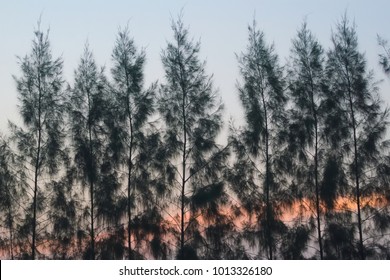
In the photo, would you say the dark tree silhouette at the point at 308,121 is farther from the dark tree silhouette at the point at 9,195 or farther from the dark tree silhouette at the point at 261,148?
the dark tree silhouette at the point at 9,195

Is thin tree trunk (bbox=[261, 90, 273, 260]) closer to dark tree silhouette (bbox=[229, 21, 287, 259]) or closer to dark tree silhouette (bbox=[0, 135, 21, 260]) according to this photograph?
dark tree silhouette (bbox=[229, 21, 287, 259])

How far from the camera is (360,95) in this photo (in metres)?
23.3

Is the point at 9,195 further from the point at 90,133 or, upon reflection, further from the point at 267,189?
the point at 267,189

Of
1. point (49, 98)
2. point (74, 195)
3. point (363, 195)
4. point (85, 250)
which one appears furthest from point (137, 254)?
point (363, 195)

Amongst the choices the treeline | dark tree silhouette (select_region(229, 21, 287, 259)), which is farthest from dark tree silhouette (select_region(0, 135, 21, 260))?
dark tree silhouette (select_region(229, 21, 287, 259))

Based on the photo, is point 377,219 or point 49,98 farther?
point 49,98

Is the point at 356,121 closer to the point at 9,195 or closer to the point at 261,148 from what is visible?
the point at 261,148

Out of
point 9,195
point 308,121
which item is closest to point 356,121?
point 308,121

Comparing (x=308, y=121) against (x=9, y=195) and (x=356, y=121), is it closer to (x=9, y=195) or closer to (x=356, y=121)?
(x=356, y=121)

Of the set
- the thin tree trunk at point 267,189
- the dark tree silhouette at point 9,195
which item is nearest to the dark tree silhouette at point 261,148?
the thin tree trunk at point 267,189

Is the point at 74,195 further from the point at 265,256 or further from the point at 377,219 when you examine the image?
the point at 377,219

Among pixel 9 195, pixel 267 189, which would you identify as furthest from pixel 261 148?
pixel 9 195

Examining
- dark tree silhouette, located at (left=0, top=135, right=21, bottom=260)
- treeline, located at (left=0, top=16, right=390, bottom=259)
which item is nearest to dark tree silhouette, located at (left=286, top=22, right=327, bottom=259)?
treeline, located at (left=0, top=16, right=390, bottom=259)

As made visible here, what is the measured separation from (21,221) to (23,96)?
5.44 metres
